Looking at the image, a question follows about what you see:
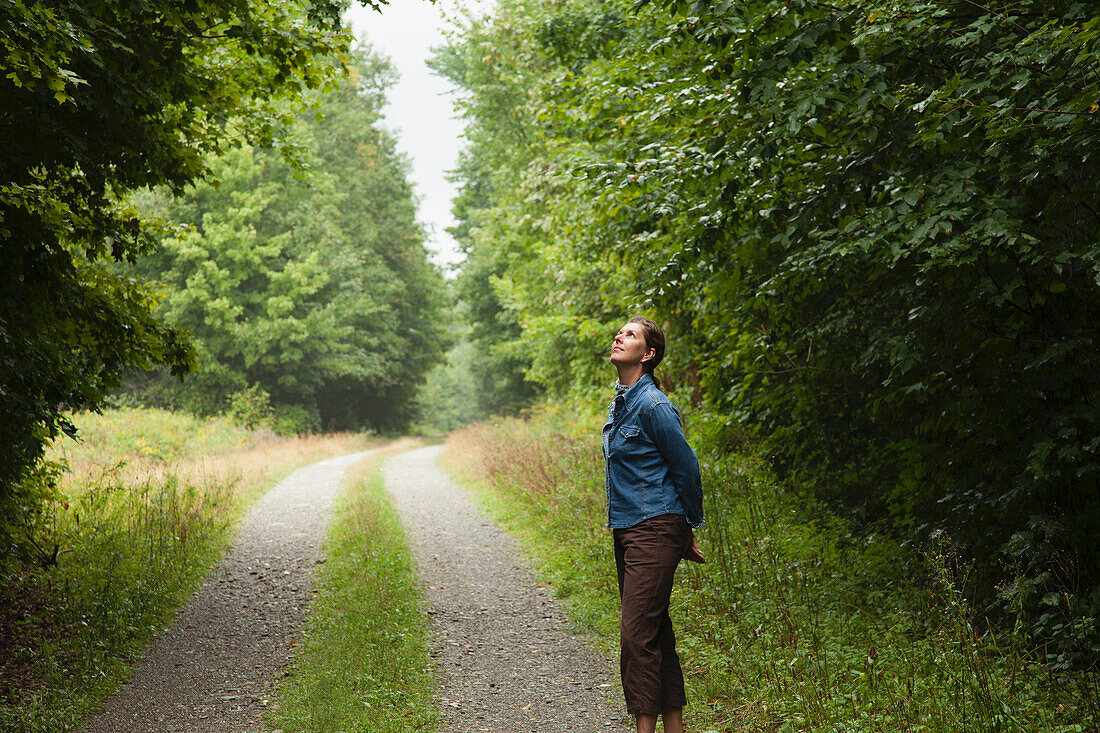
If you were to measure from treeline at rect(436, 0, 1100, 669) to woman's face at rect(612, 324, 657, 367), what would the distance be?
1.69 metres

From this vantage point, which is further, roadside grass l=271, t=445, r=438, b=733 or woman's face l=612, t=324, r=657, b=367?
roadside grass l=271, t=445, r=438, b=733

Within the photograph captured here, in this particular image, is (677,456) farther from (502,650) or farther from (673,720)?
(502,650)

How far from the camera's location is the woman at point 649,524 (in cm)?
363

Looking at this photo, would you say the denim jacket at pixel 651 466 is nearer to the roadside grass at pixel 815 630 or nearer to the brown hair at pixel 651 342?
the brown hair at pixel 651 342

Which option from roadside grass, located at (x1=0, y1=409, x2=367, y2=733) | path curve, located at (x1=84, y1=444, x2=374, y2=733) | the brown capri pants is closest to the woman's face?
the brown capri pants

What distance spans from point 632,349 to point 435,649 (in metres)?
3.70

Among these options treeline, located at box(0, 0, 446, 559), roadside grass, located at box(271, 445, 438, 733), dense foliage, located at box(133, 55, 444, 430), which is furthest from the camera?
dense foliage, located at box(133, 55, 444, 430)

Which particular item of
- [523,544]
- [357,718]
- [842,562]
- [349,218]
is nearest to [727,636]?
[842,562]

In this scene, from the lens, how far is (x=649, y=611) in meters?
3.64

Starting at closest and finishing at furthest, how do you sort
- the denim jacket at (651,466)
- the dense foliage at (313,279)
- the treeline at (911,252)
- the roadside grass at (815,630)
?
1. the denim jacket at (651,466)
2. the roadside grass at (815,630)
3. the treeline at (911,252)
4. the dense foliage at (313,279)

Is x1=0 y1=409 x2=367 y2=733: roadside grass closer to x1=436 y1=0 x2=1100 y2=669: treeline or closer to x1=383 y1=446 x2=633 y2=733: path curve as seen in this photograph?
x1=383 y1=446 x2=633 y2=733: path curve

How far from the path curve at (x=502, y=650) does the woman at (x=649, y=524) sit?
130 centimetres

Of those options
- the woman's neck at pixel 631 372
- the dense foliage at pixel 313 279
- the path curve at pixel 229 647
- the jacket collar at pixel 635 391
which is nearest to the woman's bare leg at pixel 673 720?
the jacket collar at pixel 635 391

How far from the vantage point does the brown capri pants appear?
3607mm
